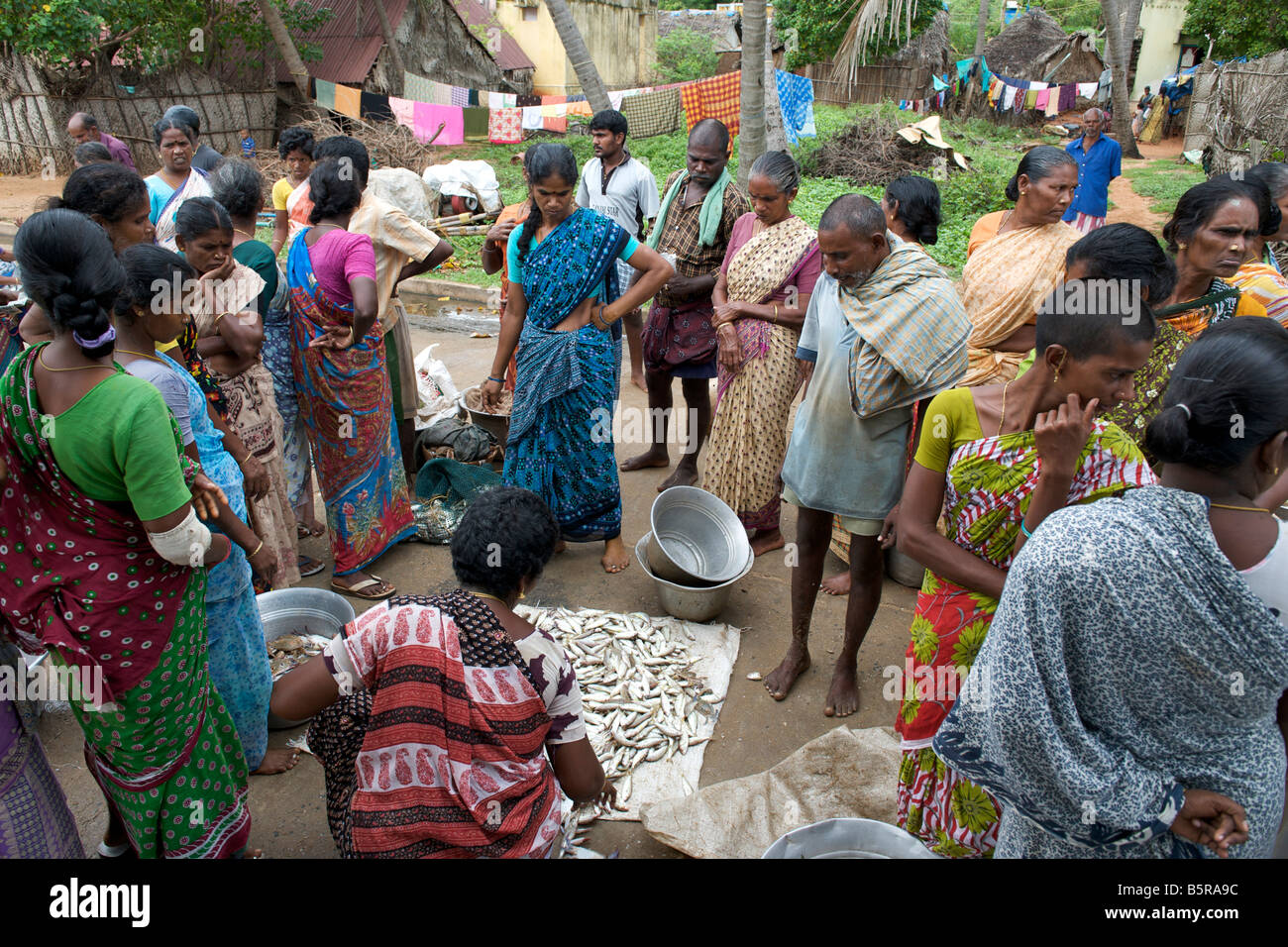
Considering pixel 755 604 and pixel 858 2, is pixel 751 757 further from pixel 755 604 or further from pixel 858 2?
pixel 858 2

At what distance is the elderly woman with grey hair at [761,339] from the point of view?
165 inches

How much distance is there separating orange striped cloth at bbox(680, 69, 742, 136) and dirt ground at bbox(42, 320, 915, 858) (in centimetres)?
837

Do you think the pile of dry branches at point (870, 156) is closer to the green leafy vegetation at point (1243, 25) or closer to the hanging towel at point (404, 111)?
the hanging towel at point (404, 111)

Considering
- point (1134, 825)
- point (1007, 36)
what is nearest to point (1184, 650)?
point (1134, 825)

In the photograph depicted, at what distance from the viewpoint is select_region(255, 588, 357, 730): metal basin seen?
3.71m

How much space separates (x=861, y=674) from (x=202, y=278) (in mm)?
3218

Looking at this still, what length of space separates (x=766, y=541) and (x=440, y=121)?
12140 millimetres

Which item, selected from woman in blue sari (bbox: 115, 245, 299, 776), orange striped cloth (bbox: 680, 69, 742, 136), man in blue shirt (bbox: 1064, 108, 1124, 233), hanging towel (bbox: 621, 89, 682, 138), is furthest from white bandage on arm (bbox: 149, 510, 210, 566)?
hanging towel (bbox: 621, 89, 682, 138)

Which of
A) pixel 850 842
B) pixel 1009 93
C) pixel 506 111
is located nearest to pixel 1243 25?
pixel 1009 93

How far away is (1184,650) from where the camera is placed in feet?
4.81

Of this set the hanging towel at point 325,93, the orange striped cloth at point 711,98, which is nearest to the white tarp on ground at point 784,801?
the orange striped cloth at point 711,98

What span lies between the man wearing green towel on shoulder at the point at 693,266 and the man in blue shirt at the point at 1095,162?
645cm

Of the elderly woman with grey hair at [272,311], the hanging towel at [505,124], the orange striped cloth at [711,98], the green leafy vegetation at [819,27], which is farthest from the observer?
the green leafy vegetation at [819,27]

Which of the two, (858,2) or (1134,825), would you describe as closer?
(1134,825)
